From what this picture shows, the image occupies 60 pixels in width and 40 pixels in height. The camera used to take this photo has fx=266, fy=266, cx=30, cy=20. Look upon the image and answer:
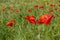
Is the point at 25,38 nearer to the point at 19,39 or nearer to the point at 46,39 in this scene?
the point at 19,39

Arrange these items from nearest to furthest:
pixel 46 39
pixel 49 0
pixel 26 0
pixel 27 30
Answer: pixel 46 39
pixel 27 30
pixel 49 0
pixel 26 0

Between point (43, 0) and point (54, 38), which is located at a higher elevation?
point (54, 38)

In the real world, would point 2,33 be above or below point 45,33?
below

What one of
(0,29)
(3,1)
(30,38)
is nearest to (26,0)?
(3,1)

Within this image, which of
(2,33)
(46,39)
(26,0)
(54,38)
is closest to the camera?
(46,39)

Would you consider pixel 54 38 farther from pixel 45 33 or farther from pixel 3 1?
pixel 3 1

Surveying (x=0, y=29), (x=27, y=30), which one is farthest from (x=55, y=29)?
(x=0, y=29)

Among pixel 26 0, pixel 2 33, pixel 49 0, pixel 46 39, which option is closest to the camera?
pixel 46 39

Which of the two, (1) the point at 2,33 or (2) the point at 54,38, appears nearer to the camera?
(2) the point at 54,38

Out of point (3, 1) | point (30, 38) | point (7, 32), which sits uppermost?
point (30, 38)
